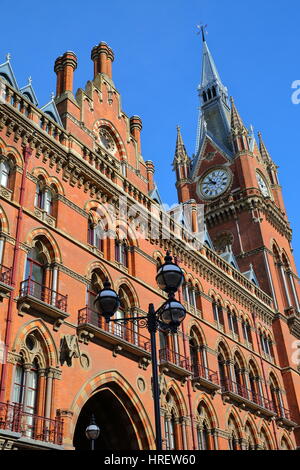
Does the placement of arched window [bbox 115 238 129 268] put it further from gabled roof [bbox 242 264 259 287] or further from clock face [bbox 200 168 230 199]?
clock face [bbox 200 168 230 199]

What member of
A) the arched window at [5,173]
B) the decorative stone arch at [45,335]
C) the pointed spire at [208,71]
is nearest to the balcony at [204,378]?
the decorative stone arch at [45,335]

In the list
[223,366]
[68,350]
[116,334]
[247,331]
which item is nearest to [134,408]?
[116,334]

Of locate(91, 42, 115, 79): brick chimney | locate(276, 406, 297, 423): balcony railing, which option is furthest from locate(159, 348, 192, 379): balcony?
locate(91, 42, 115, 79): brick chimney

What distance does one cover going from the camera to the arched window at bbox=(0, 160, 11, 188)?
21711 mm

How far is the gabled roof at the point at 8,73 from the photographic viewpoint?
82.9 ft

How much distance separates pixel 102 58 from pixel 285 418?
82.7 feet

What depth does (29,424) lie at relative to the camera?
18.4 metres

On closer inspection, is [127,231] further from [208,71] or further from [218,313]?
[208,71]

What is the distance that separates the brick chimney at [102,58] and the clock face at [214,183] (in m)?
21.2

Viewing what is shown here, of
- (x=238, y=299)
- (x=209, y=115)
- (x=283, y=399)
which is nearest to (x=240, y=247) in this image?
(x=238, y=299)

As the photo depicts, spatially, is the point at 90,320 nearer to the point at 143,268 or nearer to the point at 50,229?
the point at 50,229

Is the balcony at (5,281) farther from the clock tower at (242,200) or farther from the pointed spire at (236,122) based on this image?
the pointed spire at (236,122)

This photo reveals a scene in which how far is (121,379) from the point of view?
2314cm

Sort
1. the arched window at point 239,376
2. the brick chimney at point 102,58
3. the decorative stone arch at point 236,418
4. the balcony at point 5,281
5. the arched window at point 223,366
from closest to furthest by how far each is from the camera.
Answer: the balcony at point 5,281 < the decorative stone arch at point 236,418 < the arched window at point 223,366 < the arched window at point 239,376 < the brick chimney at point 102,58
